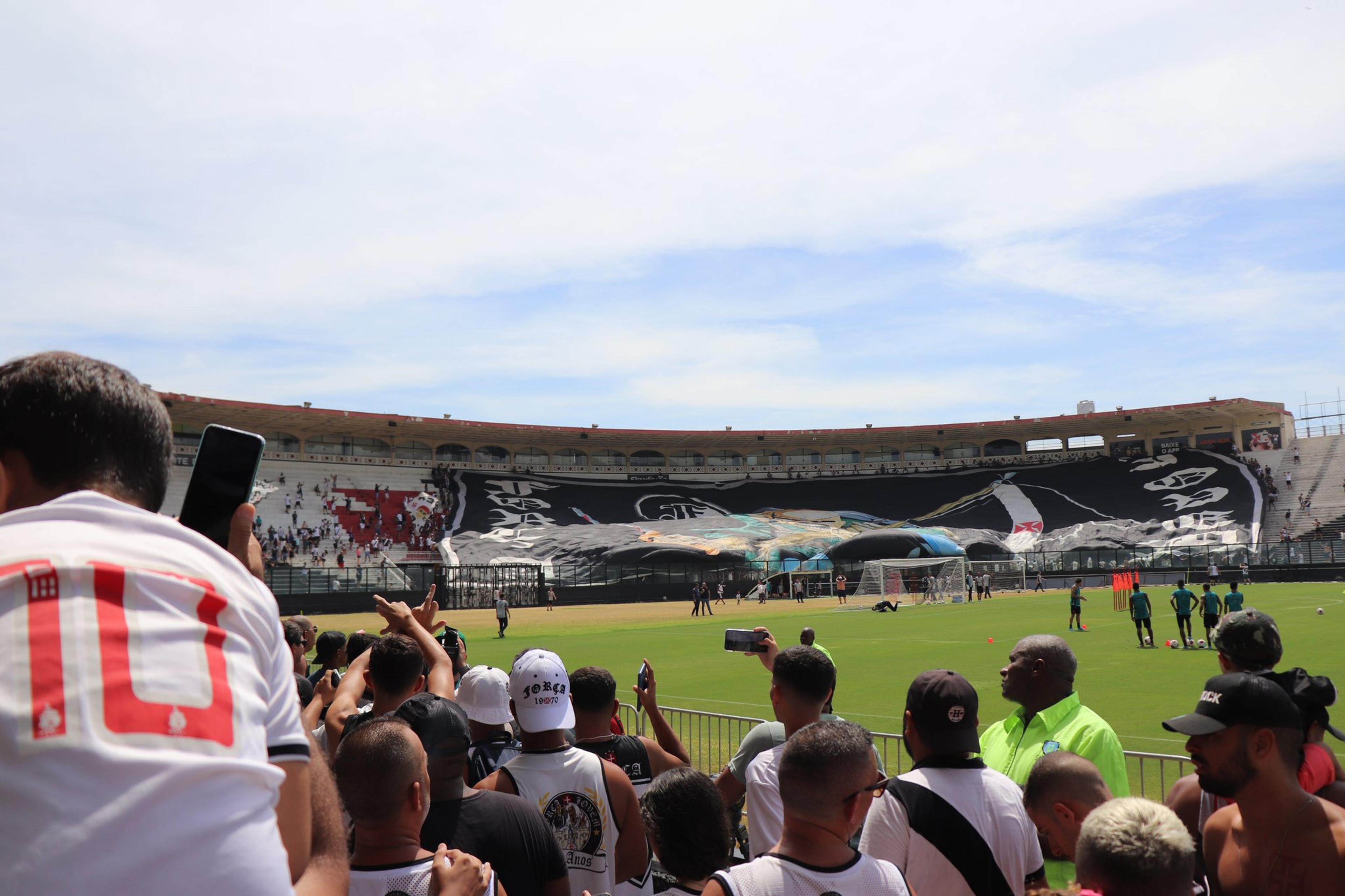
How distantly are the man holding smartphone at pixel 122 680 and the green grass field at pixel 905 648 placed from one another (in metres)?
10.5

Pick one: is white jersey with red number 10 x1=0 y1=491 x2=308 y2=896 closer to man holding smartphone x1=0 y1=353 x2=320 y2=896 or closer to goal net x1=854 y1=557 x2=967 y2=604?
man holding smartphone x1=0 y1=353 x2=320 y2=896

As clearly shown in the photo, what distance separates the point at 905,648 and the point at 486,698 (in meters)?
21.3

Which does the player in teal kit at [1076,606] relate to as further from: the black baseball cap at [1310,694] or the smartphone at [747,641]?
the black baseball cap at [1310,694]

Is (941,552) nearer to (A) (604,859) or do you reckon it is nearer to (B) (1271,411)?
(B) (1271,411)

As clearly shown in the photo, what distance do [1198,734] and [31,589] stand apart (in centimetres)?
391

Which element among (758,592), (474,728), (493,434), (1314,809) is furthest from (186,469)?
(1314,809)

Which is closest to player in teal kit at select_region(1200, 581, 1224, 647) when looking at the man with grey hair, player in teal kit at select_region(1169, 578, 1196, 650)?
player in teal kit at select_region(1169, 578, 1196, 650)

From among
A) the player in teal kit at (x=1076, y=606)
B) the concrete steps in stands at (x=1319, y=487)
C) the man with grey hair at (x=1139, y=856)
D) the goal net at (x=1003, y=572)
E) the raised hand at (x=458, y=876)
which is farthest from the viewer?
the concrete steps in stands at (x=1319, y=487)

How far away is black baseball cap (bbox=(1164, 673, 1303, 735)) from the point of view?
3.65m

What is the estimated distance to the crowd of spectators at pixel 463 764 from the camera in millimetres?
1499

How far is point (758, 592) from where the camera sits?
177 feet

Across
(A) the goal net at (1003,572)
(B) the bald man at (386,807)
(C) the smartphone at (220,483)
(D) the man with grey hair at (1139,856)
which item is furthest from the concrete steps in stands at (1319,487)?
(C) the smartphone at (220,483)

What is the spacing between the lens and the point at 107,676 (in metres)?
1.53

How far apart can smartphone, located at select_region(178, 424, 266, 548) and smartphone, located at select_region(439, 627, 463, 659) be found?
308 inches
